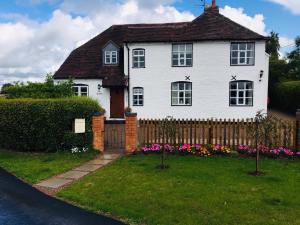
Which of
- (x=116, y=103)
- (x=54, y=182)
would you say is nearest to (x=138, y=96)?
(x=116, y=103)

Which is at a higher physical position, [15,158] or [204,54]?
[204,54]

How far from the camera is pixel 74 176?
30.0 feet

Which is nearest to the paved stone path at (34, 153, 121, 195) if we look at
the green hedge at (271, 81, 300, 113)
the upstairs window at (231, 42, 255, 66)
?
the upstairs window at (231, 42, 255, 66)

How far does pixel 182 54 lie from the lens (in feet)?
74.0

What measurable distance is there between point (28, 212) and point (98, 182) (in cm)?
223

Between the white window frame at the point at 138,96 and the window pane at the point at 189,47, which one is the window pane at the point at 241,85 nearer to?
the window pane at the point at 189,47

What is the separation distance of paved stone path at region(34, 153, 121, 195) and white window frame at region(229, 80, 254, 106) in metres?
13.0

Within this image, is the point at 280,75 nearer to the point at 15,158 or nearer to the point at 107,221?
the point at 15,158

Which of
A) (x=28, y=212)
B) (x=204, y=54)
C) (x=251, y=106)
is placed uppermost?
(x=204, y=54)

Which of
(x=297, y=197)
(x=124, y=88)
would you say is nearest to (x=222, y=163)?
(x=297, y=197)

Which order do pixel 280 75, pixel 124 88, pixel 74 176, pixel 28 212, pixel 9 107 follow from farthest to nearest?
pixel 280 75 → pixel 124 88 → pixel 9 107 → pixel 74 176 → pixel 28 212

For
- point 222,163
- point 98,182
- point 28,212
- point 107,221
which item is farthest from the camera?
point 222,163

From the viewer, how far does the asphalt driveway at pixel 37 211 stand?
587 cm

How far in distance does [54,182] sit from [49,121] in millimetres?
4435
